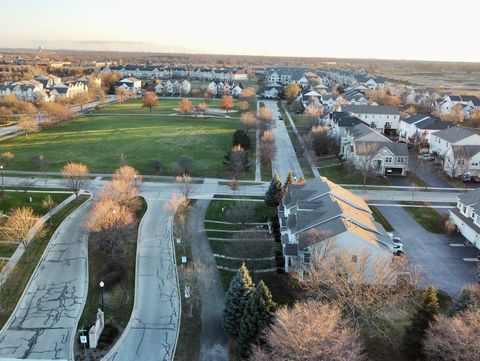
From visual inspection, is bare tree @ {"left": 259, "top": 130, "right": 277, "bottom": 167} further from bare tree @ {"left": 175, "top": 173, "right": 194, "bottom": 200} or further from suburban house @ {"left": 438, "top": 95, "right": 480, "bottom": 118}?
suburban house @ {"left": 438, "top": 95, "right": 480, "bottom": 118}

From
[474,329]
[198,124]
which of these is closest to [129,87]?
[198,124]

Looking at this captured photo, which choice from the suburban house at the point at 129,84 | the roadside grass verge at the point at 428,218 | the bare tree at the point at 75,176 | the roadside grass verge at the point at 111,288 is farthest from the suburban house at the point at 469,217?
the suburban house at the point at 129,84

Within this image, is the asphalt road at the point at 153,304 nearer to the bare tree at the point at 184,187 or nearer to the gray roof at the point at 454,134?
the bare tree at the point at 184,187

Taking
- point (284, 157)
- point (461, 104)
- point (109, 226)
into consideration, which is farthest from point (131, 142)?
point (461, 104)

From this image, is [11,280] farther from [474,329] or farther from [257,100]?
[257,100]

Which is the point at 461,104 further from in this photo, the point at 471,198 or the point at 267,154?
the point at 471,198

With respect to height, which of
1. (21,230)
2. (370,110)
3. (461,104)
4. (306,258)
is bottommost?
(306,258)
